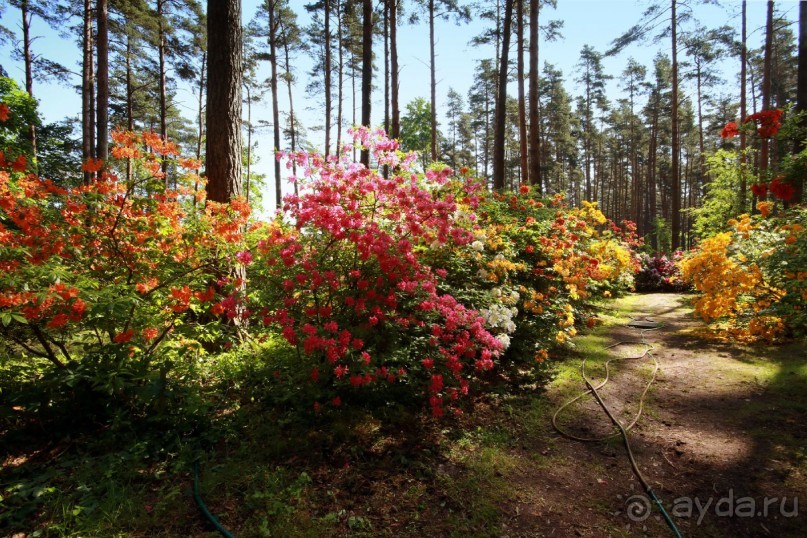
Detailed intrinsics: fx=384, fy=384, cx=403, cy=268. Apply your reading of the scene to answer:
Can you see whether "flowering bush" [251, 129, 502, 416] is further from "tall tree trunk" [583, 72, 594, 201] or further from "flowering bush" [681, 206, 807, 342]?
"tall tree trunk" [583, 72, 594, 201]

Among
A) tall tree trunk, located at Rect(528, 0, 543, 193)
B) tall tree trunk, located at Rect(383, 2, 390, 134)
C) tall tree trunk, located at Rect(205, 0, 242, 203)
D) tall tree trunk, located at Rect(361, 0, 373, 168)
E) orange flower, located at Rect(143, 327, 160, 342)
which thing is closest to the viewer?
orange flower, located at Rect(143, 327, 160, 342)

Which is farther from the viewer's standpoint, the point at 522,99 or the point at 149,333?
the point at 522,99

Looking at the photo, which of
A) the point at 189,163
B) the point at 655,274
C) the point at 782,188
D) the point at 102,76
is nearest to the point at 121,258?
the point at 189,163

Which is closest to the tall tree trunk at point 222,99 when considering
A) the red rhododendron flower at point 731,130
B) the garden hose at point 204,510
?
the garden hose at point 204,510

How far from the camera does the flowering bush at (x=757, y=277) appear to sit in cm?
400

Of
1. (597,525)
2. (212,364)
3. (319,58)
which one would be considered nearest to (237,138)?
(212,364)

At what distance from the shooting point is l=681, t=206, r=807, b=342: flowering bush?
13.1ft

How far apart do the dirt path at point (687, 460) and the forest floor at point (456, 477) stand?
0.5 inches

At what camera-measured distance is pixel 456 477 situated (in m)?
2.49

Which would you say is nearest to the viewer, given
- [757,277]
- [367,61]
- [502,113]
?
[757,277]

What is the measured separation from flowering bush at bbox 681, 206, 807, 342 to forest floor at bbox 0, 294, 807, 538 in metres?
1.24

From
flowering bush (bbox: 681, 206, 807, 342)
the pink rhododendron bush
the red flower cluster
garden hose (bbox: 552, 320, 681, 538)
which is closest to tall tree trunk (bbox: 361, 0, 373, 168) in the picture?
the pink rhododendron bush

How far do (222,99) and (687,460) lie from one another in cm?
532

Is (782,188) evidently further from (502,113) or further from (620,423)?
(502,113)
